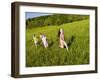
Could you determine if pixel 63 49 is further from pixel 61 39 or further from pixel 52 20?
pixel 52 20

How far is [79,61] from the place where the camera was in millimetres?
Answer: 2088

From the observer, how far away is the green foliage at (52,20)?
75.6 inches

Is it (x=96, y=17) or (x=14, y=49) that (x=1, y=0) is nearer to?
(x=14, y=49)

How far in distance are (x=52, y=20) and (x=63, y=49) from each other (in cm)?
25

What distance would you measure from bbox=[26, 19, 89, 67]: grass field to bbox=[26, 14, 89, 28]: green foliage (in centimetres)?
3

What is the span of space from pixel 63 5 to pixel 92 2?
30 cm

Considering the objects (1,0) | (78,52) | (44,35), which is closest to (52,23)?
(44,35)

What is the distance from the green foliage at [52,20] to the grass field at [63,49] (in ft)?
0.10

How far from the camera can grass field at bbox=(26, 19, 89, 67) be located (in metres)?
1.92

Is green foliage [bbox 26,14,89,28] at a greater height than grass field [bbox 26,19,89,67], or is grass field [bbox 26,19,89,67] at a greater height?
green foliage [bbox 26,14,89,28]

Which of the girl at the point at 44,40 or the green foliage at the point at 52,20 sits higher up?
the green foliage at the point at 52,20

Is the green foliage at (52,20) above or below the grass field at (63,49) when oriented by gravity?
above

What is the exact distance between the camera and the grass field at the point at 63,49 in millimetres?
1916

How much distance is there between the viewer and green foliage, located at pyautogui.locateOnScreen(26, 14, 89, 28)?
6.30 ft
